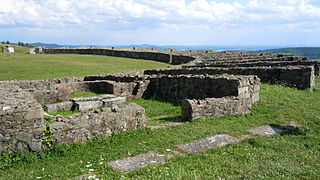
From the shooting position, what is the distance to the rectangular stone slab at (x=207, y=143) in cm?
711

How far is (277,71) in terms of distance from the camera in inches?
679

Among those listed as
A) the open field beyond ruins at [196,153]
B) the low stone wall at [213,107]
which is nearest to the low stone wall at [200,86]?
the low stone wall at [213,107]

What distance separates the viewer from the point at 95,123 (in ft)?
25.3

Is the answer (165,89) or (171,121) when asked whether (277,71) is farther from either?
(171,121)

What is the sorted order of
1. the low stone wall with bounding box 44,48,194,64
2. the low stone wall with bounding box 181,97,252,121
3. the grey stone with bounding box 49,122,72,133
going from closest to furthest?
the grey stone with bounding box 49,122,72,133, the low stone wall with bounding box 181,97,252,121, the low stone wall with bounding box 44,48,194,64

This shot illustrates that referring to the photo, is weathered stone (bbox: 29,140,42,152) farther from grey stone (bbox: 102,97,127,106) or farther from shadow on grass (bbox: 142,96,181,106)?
shadow on grass (bbox: 142,96,181,106)

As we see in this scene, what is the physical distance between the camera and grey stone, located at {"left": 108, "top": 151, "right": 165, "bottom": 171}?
6.07 metres

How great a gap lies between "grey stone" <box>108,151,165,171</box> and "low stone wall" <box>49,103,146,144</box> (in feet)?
5.12

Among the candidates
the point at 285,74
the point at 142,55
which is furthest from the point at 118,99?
the point at 142,55

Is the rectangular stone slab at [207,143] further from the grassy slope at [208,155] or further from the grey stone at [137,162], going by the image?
the grey stone at [137,162]

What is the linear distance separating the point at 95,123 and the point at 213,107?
171 inches

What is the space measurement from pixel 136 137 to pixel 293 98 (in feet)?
28.2

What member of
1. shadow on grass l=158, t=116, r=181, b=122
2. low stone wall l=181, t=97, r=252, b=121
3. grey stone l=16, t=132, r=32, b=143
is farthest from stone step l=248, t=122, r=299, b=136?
grey stone l=16, t=132, r=32, b=143

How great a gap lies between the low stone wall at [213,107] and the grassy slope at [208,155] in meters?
0.31
